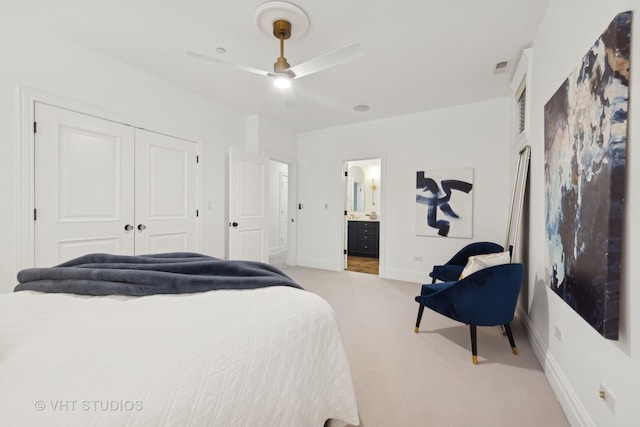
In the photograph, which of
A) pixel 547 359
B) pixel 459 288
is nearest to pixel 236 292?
pixel 459 288

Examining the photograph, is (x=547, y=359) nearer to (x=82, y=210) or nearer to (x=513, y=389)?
(x=513, y=389)

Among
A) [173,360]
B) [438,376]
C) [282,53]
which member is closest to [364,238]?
[438,376]

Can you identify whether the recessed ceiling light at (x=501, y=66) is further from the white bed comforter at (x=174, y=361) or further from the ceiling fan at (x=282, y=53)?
the white bed comforter at (x=174, y=361)

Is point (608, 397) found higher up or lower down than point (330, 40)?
lower down

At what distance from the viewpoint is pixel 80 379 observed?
67 cm

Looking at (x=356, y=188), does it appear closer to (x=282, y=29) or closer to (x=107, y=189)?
(x=282, y=29)

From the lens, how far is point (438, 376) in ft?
6.12

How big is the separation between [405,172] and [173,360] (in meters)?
4.02

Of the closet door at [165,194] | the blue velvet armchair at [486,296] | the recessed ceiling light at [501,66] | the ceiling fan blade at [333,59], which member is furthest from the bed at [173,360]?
the recessed ceiling light at [501,66]

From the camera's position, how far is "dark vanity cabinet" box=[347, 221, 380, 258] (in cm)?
609

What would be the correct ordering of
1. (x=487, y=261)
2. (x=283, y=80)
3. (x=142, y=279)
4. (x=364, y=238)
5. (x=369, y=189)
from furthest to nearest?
(x=369, y=189)
(x=364, y=238)
(x=487, y=261)
(x=283, y=80)
(x=142, y=279)

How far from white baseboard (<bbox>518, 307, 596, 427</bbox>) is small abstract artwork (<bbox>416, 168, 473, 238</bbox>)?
174cm

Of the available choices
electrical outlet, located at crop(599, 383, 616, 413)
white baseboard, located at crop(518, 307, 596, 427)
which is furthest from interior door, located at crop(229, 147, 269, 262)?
electrical outlet, located at crop(599, 383, 616, 413)

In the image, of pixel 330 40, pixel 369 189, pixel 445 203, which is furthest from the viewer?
pixel 369 189
